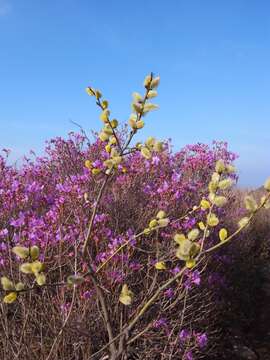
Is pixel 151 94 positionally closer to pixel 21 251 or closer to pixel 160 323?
pixel 21 251

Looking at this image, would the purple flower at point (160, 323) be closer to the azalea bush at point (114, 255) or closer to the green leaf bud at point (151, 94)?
the azalea bush at point (114, 255)

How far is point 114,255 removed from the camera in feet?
11.7

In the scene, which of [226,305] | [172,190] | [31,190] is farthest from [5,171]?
[226,305]

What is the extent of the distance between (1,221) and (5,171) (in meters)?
1.51

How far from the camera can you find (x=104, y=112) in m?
1.86

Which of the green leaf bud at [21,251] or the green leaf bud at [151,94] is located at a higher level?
the green leaf bud at [151,94]

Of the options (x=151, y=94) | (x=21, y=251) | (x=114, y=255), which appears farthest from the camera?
(x=114, y=255)

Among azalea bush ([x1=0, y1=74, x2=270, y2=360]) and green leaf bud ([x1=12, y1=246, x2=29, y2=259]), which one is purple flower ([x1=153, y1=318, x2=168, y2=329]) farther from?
green leaf bud ([x1=12, y1=246, x2=29, y2=259])

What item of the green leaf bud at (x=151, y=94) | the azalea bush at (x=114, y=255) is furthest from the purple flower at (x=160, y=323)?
the green leaf bud at (x=151, y=94)

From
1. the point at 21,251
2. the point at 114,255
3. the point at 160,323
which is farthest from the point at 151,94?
the point at 160,323

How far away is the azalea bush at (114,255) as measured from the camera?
Answer: 72.1 inches

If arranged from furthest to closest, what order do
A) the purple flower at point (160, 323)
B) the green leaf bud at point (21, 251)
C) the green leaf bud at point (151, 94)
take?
the purple flower at point (160, 323) < the green leaf bud at point (151, 94) < the green leaf bud at point (21, 251)

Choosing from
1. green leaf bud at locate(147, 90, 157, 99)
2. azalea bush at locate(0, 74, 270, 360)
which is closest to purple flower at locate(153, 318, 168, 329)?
azalea bush at locate(0, 74, 270, 360)

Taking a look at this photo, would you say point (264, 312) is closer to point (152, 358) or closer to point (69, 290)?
point (152, 358)
